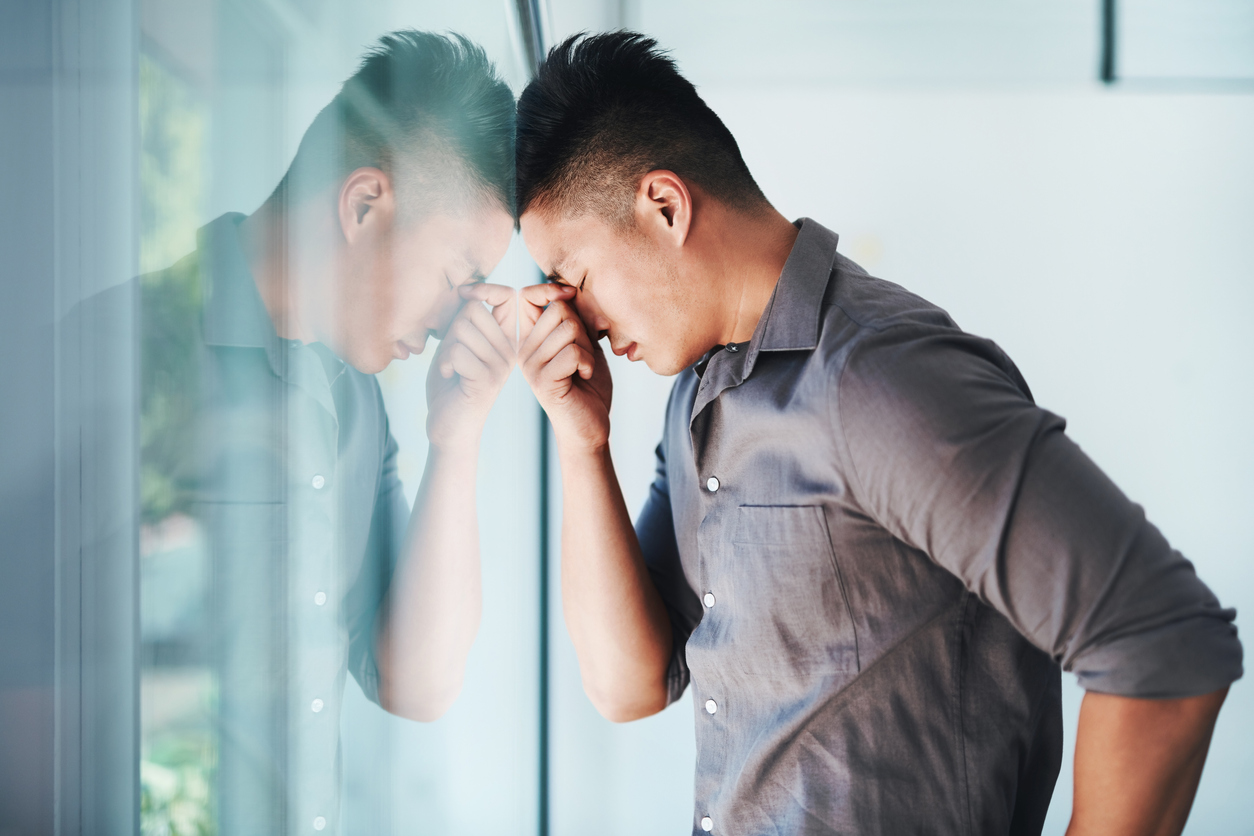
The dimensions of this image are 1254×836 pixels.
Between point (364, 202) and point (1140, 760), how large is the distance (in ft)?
2.40

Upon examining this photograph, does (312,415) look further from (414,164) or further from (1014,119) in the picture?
(1014,119)

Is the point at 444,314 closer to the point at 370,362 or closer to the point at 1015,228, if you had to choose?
the point at 370,362

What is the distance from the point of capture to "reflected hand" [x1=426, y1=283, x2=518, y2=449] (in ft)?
2.06

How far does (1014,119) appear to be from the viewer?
1553 mm

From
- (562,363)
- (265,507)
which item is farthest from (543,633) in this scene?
(265,507)

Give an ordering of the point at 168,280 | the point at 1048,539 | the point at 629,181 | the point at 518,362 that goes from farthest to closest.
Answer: the point at 518,362 < the point at 629,181 < the point at 1048,539 < the point at 168,280

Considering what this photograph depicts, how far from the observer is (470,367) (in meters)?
0.69

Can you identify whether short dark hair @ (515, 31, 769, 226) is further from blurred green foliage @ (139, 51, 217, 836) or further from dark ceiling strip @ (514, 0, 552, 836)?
dark ceiling strip @ (514, 0, 552, 836)

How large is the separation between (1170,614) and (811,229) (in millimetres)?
464

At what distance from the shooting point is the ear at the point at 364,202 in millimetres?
429

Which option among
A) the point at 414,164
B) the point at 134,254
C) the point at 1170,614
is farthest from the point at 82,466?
the point at 1170,614

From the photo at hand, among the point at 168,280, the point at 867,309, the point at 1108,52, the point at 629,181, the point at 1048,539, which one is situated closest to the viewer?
the point at 168,280

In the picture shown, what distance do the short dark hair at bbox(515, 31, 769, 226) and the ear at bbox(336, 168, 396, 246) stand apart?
269 mm

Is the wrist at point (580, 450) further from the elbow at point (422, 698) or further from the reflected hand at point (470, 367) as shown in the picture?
the elbow at point (422, 698)
